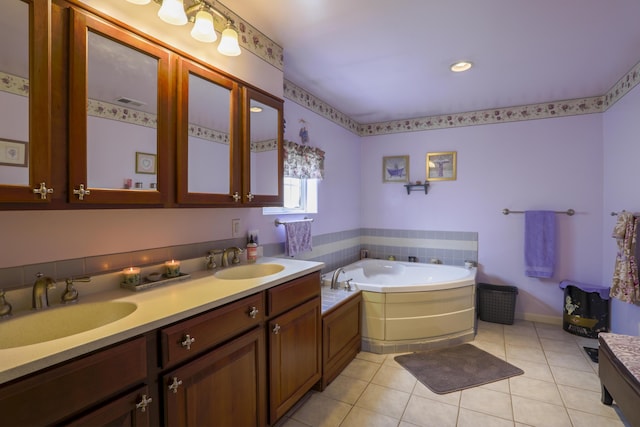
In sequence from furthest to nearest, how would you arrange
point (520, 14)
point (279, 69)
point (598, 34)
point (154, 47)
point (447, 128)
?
point (447, 128) < point (279, 69) < point (598, 34) < point (520, 14) < point (154, 47)

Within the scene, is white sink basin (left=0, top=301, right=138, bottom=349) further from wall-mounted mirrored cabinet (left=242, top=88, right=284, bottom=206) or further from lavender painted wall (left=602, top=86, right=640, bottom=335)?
lavender painted wall (left=602, top=86, right=640, bottom=335)

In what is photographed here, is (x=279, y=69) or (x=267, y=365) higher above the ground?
(x=279, y=69)

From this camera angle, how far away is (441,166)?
12.7 ft

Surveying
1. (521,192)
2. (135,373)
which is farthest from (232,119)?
(521,192)

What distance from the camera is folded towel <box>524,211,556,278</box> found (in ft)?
11.0

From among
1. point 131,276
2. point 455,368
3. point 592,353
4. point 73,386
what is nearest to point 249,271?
point 131,276

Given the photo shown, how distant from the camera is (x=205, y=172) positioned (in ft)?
5.54

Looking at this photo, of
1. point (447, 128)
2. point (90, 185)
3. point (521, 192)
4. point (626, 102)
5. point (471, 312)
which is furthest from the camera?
point (447, 128)

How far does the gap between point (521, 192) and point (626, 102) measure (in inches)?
45.5

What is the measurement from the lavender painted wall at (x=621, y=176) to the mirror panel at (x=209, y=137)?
315 cm

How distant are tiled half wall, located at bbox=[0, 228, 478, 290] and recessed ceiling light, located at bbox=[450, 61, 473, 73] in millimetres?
1930

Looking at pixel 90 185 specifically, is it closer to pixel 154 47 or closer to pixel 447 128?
pixel 154 47

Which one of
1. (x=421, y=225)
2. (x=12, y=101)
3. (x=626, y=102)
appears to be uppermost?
(x=626, y=102)

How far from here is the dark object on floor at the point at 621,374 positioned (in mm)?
1625
